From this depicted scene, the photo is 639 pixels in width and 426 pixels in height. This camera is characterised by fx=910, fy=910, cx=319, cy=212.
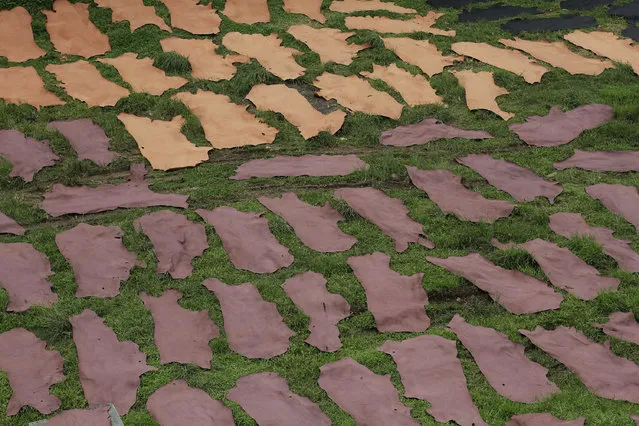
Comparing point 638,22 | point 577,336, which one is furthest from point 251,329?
point 638,22

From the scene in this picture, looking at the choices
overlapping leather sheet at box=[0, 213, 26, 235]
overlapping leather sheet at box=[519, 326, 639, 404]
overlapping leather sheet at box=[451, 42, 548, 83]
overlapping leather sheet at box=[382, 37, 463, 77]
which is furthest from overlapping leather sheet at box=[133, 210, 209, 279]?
overlapping leather sheet at box=[451, 42, 548, 83]

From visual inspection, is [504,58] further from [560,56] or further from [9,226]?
[9,226]

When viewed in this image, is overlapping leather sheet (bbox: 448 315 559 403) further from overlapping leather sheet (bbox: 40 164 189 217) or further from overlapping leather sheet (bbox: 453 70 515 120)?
overlapping leather sheet (bbox: 453 70 515 120)

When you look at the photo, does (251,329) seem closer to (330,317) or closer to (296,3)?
(330,317)

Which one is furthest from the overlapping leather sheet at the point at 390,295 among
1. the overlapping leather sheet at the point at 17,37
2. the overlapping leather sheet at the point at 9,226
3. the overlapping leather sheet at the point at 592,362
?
the overlapping leather sheet at the point at 17,37

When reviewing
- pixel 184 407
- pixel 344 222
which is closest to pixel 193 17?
pixel 344 222

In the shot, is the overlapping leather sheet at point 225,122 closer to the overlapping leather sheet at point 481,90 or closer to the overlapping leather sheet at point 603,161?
the overlapping leather sheet at point 481,90

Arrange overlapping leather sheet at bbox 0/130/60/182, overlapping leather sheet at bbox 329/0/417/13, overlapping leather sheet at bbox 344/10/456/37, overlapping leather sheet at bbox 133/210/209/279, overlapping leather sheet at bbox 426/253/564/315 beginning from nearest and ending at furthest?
overlapping leather sheet at bbox 426/253/564/315 < overlapping leather sheet at bbox 133/210/209/279 < overlapping leather sheet at bbox 0/130/60/182 < overlapping leather sheet at bbox 344/10/456/37 < overlapping leather sheet at bbox 329/0/417/13
